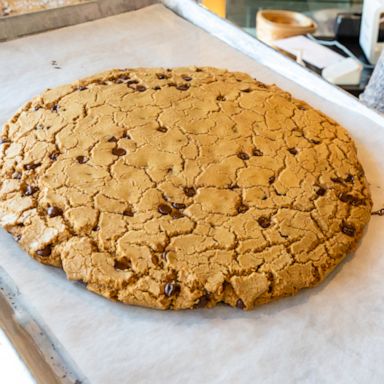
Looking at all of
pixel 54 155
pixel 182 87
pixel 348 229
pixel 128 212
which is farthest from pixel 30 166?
pixel 348 229

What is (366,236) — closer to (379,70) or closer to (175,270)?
(175,270)

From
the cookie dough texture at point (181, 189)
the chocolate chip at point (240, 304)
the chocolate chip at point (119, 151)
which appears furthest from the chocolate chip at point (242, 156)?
the chocolate chip at point (240, 304)

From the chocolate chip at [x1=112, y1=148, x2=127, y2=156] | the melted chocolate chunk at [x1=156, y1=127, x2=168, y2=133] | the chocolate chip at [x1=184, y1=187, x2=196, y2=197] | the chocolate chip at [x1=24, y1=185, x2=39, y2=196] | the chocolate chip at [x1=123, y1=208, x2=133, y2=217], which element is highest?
the melted chocolate chunk at [x1=156, y1=127, x2=168, y2=133]

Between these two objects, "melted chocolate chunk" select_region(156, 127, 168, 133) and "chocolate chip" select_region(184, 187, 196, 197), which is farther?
"melted chocolate chunk" select_region(156, 127, 168, 133)

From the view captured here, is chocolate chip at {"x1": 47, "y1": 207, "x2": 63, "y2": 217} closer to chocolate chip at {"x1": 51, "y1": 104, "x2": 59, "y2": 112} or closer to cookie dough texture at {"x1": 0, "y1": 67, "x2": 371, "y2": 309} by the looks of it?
cookie dough texture at {"x1": 0, "y1": 67, "x2": 371, "y2": 309}

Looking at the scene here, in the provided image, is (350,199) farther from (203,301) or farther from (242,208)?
(203,301)

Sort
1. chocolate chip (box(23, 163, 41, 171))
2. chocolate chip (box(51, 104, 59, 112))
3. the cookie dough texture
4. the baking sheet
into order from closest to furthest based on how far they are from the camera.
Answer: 1. the baking sheet
2. the cookie dough texture
3. chocolate chip (box(23, 163, 41, 171))
4. chocolate chip (box(51, 104, 59, 112))

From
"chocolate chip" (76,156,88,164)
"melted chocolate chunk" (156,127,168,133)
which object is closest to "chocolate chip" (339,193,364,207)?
"melted chocolate chunk" (156,127,168,133)

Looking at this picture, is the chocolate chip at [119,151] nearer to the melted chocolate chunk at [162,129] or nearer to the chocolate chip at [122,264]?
the melted chocolate chunk at [162,129]

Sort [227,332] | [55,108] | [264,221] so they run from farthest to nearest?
[55,108] < [264,221] < [227,332]
